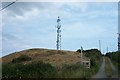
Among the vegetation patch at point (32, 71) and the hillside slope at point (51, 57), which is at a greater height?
the hillside slope at point (51, 57)

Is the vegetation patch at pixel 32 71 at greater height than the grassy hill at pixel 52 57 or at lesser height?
lesser

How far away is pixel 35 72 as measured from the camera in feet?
109

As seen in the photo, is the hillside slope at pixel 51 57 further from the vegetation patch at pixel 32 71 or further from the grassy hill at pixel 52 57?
the vegetation patch at pixel 32 71

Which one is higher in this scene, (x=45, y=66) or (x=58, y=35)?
(x=58, y=35)

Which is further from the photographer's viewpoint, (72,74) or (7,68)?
(7,68)

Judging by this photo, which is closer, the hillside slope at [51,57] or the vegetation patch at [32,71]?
the vegetation patch at [32,71]

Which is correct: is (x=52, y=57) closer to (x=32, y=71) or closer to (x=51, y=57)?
(x=51, y=57)

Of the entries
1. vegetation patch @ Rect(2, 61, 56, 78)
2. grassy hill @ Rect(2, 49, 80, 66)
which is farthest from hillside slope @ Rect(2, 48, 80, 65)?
vegetation patch @ Rect(2, 61, 56, 78)

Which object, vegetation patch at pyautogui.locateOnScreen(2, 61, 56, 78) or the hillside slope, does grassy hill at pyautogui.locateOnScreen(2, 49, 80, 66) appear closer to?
the hillside slope

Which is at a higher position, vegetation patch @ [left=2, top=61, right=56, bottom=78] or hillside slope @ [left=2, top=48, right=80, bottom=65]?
hillside slope @ [left=2, top=48, right=80, bottom=65]

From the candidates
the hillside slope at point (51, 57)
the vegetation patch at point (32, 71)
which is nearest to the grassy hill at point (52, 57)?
the hillside slope at point (51, 57)

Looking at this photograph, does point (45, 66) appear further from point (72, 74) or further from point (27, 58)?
point (27, 58)

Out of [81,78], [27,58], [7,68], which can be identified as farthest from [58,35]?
[81,78]

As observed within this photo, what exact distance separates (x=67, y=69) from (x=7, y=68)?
24.9 feet
